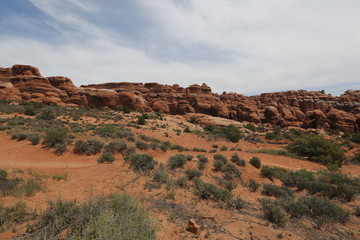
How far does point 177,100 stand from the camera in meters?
48.0

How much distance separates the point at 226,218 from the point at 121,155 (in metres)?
8.30

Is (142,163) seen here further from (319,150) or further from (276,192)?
(319,150)

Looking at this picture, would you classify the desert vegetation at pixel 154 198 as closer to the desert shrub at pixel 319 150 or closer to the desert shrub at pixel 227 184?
the desert shrub at pixel 227 184

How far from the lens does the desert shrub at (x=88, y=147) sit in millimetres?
10850

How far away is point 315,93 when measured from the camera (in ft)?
186

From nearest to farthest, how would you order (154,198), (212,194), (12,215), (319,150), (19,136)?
(12,215) → (154,198) → (212,194) → (19,136) → (319,150)

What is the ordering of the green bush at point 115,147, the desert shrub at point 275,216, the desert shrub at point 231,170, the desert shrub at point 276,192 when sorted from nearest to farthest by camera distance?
the desert shrub at point 275,216 < the desert shrub at point 276,192 < the desert shrub at point 231,170 < the green bush at point 115,147

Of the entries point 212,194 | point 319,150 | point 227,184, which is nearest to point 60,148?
point 212,194

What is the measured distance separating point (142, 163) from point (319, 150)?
16.5 meters

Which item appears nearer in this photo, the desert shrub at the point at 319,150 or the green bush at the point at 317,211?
A: the green bush at the point at 317,211

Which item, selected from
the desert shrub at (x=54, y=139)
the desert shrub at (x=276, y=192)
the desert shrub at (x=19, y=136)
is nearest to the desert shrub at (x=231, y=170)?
the desert shrub at (x=276, y=192)

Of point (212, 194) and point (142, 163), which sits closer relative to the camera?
point (212, 194)

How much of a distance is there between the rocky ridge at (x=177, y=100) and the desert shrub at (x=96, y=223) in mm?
38694

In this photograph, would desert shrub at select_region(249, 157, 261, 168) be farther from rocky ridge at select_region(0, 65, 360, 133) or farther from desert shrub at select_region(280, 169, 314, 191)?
rocky ridge at select_region(0, 65, 360, 133)
